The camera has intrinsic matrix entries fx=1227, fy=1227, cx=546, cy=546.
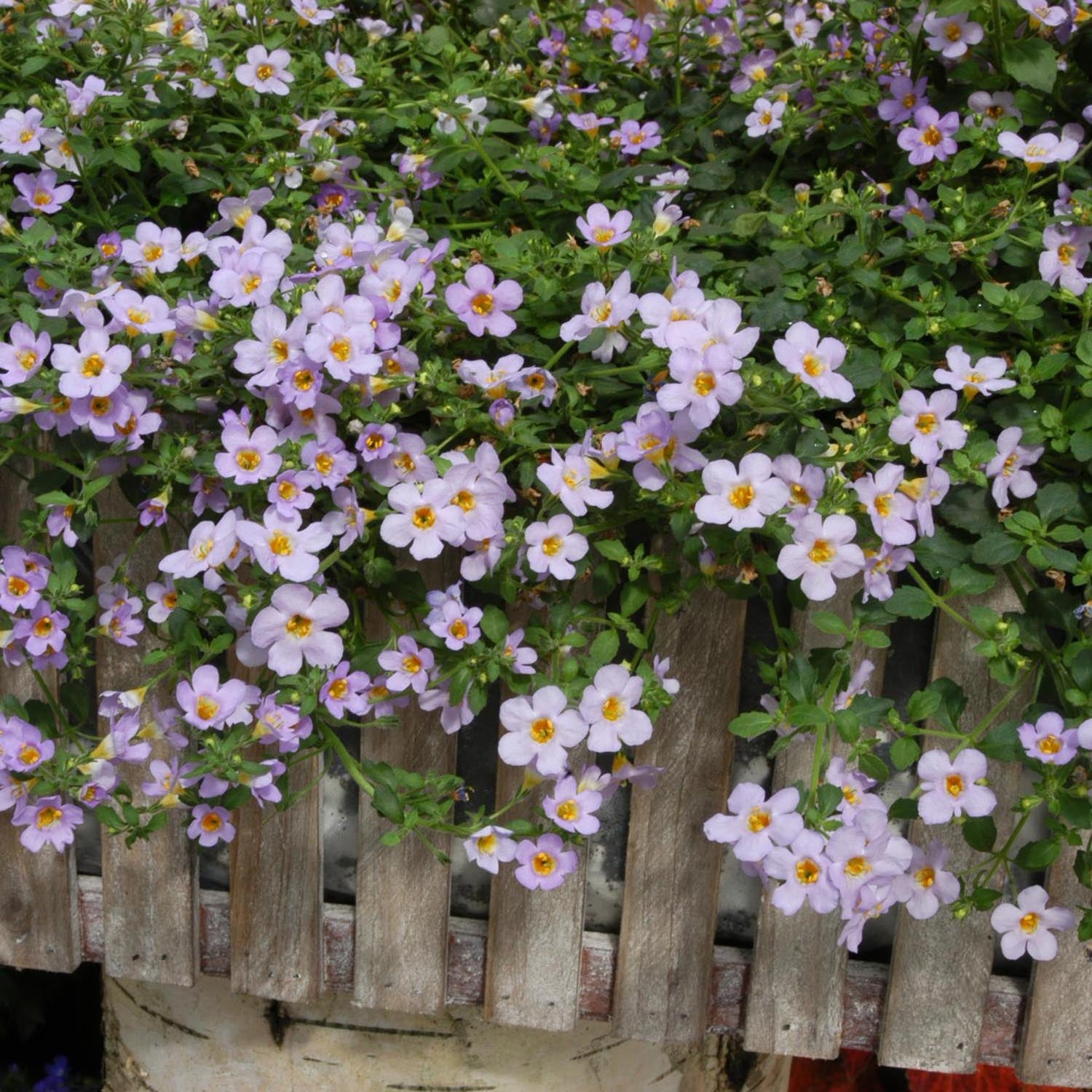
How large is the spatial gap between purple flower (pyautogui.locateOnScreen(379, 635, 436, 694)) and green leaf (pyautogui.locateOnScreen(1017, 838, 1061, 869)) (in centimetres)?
75

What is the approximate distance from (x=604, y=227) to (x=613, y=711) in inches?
23.0

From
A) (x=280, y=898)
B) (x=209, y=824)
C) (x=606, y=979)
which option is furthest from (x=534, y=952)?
(x=209, y=824)

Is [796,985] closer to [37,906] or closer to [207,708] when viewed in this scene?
[207,708]

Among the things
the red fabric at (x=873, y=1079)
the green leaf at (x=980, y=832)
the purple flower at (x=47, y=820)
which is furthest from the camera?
the red fabric at (x=873, y=1079)

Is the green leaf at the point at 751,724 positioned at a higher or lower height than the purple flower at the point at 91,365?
lower

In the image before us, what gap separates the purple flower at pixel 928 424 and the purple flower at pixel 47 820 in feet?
3.75

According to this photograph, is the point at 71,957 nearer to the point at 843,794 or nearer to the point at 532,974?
the point at 532,974

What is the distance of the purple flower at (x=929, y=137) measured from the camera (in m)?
1.62

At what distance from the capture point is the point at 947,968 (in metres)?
1.78

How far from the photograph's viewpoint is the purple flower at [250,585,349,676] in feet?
4.50

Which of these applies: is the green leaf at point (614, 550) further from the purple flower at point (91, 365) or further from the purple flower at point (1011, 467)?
the purple flower at point (91, 365)

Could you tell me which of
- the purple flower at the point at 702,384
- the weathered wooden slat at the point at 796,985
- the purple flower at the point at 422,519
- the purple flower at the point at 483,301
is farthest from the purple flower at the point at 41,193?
A: the weathered wooden slat at the point at 796,985

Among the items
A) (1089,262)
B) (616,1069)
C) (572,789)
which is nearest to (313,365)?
(572,789)

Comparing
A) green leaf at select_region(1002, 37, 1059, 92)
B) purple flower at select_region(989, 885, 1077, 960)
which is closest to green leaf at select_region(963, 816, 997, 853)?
purple flower at select_region(989, 885, 1077, 960)
